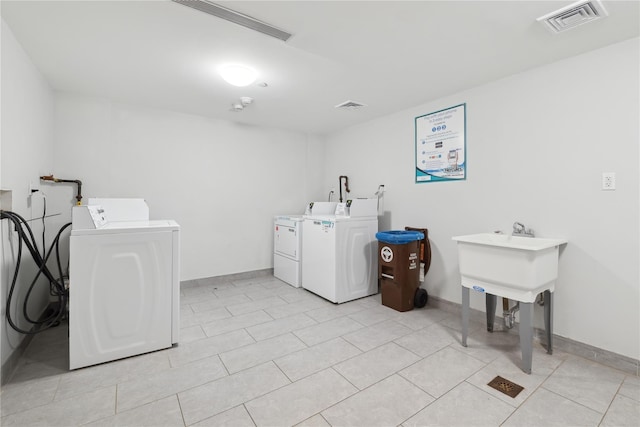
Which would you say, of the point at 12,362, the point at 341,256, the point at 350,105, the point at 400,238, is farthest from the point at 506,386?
the point at 12,362

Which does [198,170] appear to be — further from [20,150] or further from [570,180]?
[570,180]

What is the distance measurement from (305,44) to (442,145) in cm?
191

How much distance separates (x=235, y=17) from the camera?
6.27ft

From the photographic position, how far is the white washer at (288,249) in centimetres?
412

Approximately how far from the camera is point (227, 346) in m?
2.50

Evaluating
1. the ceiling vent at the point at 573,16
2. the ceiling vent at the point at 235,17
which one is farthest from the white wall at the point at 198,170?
the ceiling vent at the point at 573,16

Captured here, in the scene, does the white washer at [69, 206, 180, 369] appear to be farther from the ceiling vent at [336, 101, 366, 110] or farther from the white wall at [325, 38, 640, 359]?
the white wall at [325, 38, 640, 359]

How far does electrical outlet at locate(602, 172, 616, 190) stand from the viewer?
221cm

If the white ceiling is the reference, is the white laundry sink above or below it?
below

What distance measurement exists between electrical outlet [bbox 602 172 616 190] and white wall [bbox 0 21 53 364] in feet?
13.9

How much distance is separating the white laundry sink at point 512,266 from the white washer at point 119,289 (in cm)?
237

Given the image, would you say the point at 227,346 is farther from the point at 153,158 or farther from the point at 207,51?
the point at 153,158

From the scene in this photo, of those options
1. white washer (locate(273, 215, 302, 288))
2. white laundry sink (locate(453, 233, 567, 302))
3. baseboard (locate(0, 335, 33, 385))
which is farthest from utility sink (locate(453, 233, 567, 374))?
baseboard (locate(0, 335, 33, 385))

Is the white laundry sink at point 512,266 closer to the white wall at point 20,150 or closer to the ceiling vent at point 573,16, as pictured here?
the ceiling vent at point 573,16
